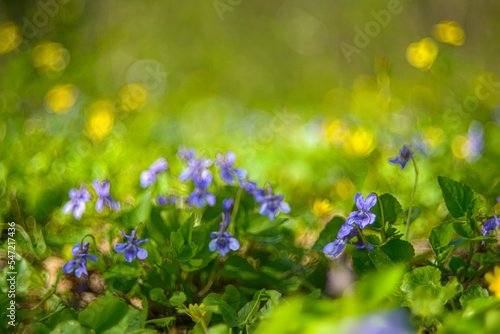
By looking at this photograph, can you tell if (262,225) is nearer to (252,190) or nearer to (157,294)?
(252,190)

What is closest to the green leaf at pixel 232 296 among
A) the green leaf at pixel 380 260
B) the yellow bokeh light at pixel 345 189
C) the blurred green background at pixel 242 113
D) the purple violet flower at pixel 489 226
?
the green leaf at pixel 380 260

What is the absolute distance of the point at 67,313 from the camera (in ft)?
3.34

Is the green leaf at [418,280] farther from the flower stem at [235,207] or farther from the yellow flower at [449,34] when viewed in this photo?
the yellow flower at [449,34]

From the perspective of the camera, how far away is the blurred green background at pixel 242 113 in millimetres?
1912

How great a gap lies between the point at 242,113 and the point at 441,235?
304 centimetres

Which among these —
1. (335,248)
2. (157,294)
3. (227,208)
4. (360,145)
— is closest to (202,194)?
(227,208)

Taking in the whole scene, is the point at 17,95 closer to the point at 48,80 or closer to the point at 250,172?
the point at 48,80

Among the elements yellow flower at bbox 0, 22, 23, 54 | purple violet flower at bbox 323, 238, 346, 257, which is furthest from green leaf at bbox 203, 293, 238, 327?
yellow flower at bbox 0, 22, 23, 54

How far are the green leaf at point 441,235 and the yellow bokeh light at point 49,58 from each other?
7.44ft

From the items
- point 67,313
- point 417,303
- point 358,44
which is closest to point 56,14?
point 67,313

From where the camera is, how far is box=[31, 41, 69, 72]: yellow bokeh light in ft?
8.41

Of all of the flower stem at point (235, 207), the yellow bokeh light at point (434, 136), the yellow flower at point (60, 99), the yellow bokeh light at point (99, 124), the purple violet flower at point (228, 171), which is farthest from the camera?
the yellow flower at point (60, 99)

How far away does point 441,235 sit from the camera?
3.50ft

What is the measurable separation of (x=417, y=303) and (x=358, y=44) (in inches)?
267
